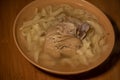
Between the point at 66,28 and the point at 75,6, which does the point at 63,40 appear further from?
the point at 75,6

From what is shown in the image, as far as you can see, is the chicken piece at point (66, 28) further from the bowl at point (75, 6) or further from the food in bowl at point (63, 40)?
the bowl at point (75, 6)

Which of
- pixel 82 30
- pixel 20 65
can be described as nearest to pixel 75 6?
pixel 82 30

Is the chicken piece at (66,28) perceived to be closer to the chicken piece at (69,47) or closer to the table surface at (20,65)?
the chicken piece at (69,47)

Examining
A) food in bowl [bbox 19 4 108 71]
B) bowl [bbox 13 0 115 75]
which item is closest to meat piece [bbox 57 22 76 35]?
food in bowl [bbox 19 4 108 71]

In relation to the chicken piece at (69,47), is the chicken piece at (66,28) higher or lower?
higher

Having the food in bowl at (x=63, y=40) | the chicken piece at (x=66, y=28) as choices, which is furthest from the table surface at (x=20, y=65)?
the chicken piece at (x=66, y=28)

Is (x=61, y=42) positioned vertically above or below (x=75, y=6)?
below
